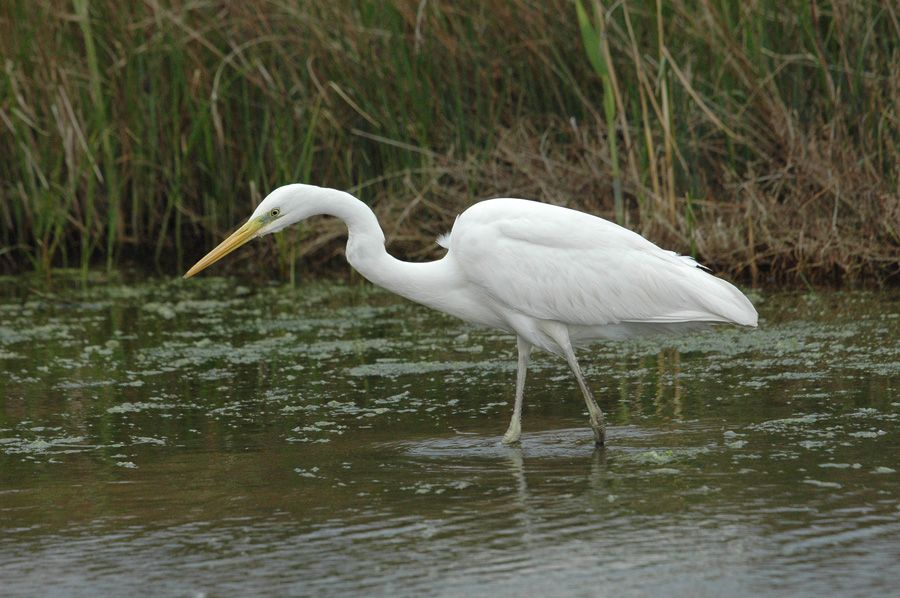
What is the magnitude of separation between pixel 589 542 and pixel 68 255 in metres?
8.73

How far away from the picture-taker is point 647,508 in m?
4.41

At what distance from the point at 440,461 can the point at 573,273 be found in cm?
108

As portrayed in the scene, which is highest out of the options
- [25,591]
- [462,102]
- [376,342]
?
[462,102]

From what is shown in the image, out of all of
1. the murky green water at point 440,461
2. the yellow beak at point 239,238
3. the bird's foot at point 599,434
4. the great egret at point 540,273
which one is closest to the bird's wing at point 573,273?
the great egret at point 540,273

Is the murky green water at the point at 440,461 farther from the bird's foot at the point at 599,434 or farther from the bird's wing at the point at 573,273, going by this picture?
the bird's wing at the point at 573,273

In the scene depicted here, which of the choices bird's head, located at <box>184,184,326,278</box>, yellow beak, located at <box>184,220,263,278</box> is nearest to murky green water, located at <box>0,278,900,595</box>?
yellow beak, located at <box>184,220,263,278</box>

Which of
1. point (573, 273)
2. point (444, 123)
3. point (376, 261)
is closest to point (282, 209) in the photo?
point (376, 261)

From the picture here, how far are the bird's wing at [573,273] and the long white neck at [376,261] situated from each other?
13 cm

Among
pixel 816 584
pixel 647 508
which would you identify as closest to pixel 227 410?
pixel 647 508

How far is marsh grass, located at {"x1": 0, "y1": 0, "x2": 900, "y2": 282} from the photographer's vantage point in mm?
9227

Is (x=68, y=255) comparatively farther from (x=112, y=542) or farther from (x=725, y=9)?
(x=112, y=542)

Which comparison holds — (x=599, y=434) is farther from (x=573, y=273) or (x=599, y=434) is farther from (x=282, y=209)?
(x=282, y=209)

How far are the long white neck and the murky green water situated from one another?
0.57m

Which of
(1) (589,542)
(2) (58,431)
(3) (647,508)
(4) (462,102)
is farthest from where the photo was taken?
(4) (462,102)
